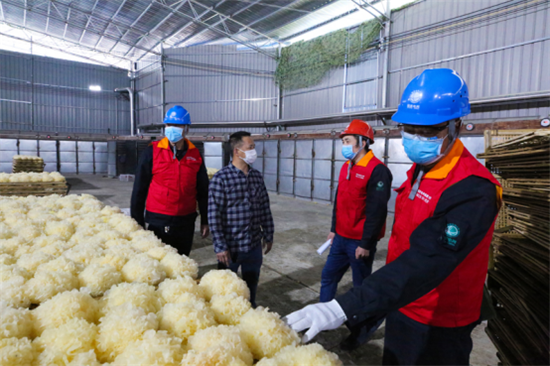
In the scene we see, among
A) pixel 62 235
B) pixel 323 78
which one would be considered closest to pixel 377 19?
pixel 323 78

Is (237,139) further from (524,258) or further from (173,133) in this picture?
(524,258)

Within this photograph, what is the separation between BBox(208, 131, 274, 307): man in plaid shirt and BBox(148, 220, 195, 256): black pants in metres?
0.74

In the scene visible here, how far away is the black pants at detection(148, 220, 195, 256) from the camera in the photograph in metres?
3.62

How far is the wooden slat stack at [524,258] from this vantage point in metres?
2.23

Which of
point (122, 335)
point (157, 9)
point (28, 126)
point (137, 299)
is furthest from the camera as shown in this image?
point (28, 126)

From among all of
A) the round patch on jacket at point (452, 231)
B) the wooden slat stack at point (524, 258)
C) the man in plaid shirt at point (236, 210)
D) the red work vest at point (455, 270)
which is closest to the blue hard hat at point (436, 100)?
the red work vest at point (455, 270)

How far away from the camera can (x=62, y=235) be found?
9.07 feet

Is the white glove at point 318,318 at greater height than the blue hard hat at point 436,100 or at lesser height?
lesser

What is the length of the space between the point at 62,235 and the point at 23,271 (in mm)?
935

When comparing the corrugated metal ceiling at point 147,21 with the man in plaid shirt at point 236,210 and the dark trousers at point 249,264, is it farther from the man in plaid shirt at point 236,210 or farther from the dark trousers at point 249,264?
the dark trousers at point 249,264

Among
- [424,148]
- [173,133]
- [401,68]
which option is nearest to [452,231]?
[424,148]

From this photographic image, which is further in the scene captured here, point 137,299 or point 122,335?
point 137,299

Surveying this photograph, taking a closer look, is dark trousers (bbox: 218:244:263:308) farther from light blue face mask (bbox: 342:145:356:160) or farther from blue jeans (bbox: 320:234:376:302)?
light blue face mask (bbox: 342:145:356:160)

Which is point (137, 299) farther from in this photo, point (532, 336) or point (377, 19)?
point (377, 19)
